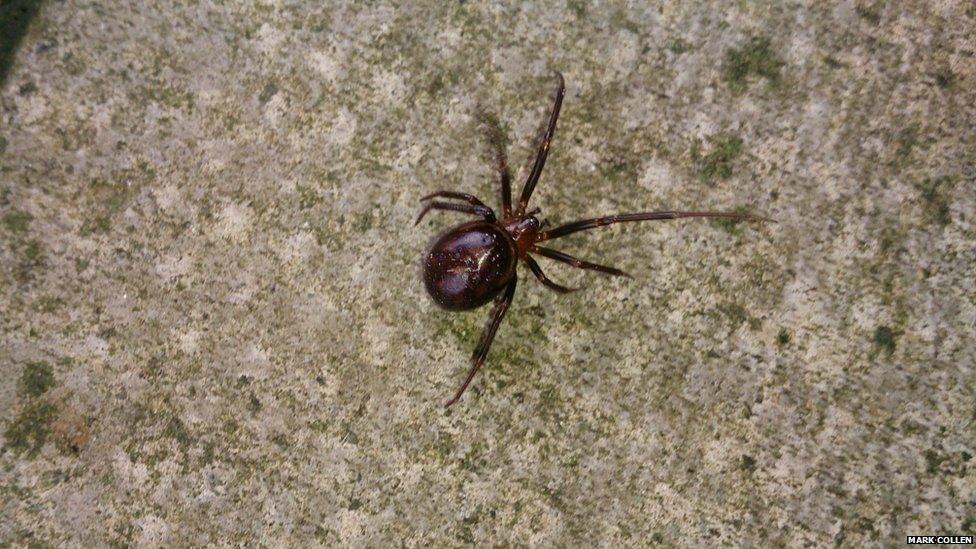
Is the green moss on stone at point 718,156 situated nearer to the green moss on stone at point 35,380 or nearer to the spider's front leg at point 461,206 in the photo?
the spider's front leg at point 461,206

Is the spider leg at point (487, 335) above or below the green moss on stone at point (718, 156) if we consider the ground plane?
below

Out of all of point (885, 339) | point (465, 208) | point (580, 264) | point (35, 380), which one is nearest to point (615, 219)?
point (580, 264)

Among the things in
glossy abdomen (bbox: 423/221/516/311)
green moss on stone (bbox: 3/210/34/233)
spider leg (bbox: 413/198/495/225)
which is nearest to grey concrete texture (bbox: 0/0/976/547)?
green moss on stone (bbox: 3/210/34/233)

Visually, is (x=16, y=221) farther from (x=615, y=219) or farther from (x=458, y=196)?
(x=615, y=219)

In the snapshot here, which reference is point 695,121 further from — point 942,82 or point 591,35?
point 942,82

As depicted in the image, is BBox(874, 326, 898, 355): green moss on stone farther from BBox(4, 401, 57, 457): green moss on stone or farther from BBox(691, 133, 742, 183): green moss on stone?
BBox(4, 401, 57, 457): green moss on stone

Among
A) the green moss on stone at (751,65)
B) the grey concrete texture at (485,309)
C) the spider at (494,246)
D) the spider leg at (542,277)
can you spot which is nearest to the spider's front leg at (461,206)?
the spider at (494,246)
